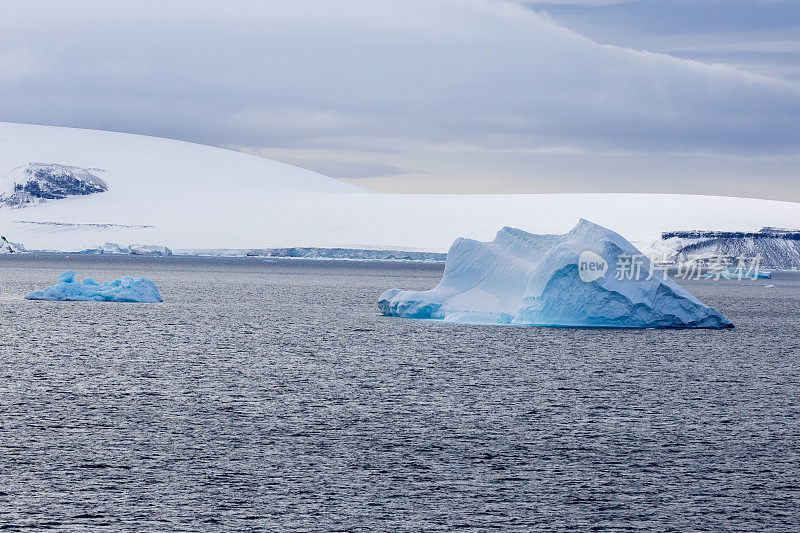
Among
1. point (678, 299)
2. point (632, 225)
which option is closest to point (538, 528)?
point (678, 299)

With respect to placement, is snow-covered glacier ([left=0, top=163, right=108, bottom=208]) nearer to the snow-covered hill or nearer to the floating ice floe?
the snow-covered hill

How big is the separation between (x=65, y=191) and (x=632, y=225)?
59111 millimetres

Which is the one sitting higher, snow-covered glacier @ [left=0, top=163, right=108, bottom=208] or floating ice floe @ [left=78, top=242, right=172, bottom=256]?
snow-covered glacier @ [left=0, top=163, right=108, bottom=208]

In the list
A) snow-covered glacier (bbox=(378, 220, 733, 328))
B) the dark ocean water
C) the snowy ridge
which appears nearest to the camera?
the dark ocean water

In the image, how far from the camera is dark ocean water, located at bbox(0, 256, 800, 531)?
719 cm

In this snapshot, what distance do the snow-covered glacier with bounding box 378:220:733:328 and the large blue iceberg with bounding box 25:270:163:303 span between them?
33.7ft

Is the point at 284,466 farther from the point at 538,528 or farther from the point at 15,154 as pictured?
the point at 15,154

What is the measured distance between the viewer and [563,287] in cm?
2166

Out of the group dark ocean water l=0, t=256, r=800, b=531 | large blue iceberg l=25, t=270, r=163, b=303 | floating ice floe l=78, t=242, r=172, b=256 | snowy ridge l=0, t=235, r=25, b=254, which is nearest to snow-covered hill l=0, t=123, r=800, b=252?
snowy ridge l=0, t=235, r=25, b=254

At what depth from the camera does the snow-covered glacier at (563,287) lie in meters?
21.4

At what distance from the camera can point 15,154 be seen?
350 ft

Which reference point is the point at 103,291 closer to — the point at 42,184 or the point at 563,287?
the point at 563,287

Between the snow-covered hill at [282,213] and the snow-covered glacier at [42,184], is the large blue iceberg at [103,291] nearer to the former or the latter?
the snow-covered hill at [282,213]

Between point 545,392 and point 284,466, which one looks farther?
point 545,392
